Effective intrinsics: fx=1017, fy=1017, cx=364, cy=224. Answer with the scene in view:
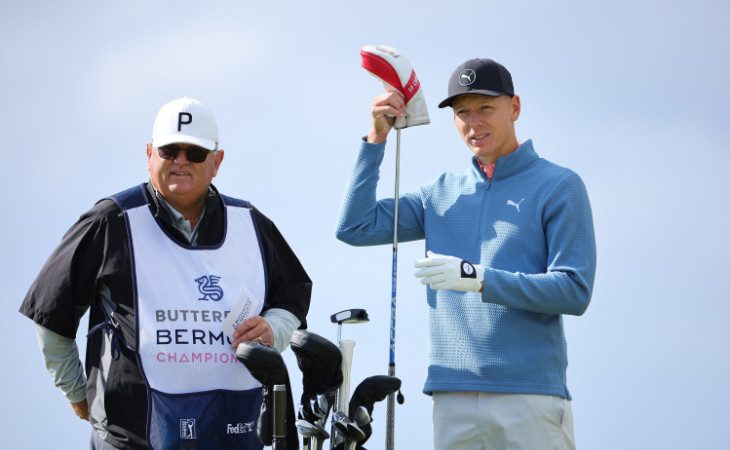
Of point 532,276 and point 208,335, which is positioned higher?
point 532,276

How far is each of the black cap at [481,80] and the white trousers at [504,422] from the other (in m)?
1.36

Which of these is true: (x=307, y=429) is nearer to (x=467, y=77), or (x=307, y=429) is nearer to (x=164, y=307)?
(x=164, y=307)

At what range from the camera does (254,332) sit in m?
4.28

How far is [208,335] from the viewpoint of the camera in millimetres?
4254

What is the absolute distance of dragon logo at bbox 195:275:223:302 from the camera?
14.2 ft

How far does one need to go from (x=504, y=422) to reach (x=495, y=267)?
0.66 metres

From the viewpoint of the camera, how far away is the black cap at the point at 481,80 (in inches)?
182

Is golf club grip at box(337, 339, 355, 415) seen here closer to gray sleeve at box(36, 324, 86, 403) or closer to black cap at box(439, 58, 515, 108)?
gray sleeve at box(36, 324, 86, 403)

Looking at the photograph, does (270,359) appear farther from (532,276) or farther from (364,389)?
(532,276)

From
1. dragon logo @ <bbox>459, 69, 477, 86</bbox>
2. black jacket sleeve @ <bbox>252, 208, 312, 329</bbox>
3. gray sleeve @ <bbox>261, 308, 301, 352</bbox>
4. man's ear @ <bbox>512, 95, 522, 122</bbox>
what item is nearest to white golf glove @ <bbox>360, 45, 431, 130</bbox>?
dragon logo @ <bbox>459, 69, 477, 86</bbox>

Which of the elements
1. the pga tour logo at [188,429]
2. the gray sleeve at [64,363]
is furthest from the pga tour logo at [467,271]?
the gray sleeve at [64,363]

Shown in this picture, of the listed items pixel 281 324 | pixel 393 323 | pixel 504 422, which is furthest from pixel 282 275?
pixel 504 422

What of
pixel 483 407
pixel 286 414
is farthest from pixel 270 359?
pixel 483 407

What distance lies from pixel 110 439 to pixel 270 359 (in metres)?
0.74
